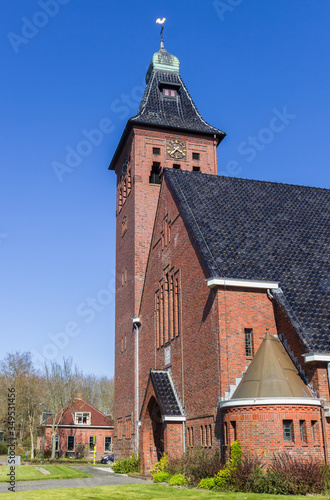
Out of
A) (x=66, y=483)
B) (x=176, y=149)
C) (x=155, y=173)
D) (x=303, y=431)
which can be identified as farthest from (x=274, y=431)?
(x=176, y=149)

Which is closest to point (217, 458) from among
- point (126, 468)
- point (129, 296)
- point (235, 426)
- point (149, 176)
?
point (235, 426)

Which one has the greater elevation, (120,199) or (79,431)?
(120,199)

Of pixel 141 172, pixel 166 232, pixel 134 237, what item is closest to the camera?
pixel 166 232

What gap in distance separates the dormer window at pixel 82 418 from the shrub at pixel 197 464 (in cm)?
4489

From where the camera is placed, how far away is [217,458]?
61.5 ft

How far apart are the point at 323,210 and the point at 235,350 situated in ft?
35.2

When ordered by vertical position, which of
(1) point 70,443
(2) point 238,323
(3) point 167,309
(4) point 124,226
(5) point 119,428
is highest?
(4) point 124,226

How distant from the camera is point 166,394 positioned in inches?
950

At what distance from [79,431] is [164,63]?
42369 millimetres

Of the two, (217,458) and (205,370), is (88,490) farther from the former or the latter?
(205,370)

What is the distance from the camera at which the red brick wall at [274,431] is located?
16922 millimetres

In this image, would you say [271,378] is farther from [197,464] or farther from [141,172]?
[141,172]

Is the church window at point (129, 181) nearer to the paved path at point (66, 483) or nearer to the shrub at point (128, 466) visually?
the shrub at point (128, 466)

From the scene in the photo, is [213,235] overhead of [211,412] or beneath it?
overhead
